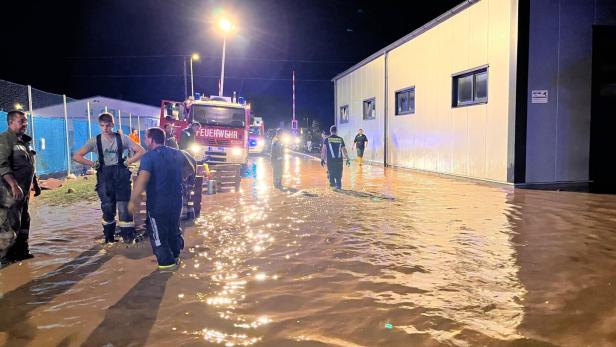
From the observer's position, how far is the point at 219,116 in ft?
54.0

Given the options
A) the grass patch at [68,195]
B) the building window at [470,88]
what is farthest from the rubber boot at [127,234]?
the building window at [470,88]

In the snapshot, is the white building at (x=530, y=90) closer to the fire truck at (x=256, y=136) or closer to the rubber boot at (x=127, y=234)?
the rubber boot at (x=127, y=234)

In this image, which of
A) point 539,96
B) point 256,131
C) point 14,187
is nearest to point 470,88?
point 539,96

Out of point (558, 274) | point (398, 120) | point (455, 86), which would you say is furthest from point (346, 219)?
point (398, 120)

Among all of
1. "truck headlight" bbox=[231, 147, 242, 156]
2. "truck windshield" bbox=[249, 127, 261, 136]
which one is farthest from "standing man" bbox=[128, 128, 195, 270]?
"truck windshield" bbox=[249, 127, 261, 136]

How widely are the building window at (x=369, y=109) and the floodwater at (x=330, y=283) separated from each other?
1604 cm

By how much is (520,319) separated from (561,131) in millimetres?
11105

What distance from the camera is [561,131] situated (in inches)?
524

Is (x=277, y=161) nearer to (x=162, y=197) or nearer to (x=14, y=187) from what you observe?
(x=162, y=197)

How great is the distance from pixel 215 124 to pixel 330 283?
12.2 m

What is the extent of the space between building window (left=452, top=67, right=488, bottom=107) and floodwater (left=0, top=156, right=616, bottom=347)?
6.52 meters

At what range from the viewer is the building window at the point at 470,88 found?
14430 millimetres

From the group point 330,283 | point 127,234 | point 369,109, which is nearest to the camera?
point 330,283

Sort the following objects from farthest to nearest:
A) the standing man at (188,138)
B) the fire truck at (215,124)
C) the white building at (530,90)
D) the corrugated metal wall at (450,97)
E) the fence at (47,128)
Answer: the fire truck at (215,124), the corrugated metal wall at (450,97), the white building at (530,90), the fence at (47,128), the standing man at (188,138)
